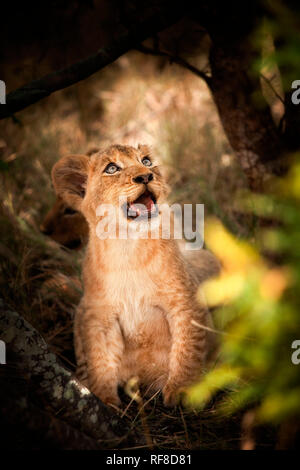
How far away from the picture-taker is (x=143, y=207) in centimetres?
321

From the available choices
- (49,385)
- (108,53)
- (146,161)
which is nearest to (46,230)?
(146,161)

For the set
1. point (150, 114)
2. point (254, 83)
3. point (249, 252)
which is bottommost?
point (249, 252)

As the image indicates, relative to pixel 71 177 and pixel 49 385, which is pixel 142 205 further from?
pixel 49 385

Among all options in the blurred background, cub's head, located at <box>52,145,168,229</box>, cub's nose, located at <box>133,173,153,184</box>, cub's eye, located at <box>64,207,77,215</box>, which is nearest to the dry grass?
the blurred background

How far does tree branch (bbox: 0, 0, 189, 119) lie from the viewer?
2.97m

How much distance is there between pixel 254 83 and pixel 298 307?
262 cm

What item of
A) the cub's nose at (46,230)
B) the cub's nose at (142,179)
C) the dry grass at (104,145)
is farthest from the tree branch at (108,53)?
the cub's nose at (46,230)

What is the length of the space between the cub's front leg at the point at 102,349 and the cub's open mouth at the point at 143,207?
2.53 ft

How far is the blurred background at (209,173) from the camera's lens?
6.24 feet

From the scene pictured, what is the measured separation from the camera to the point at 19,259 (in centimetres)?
478

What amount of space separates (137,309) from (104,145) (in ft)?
12.5

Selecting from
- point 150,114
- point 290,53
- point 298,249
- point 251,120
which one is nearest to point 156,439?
point 298,249
